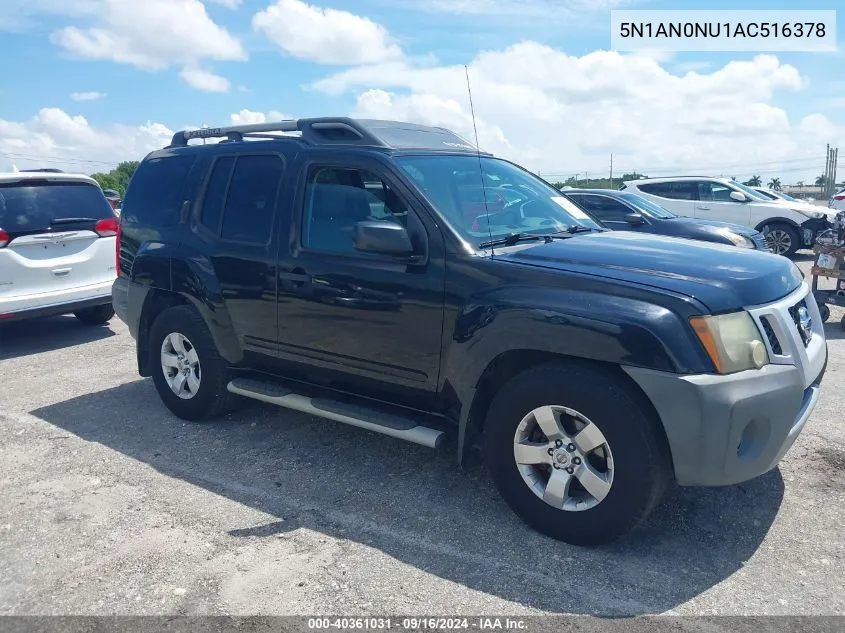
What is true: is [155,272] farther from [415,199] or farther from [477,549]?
[477,549]

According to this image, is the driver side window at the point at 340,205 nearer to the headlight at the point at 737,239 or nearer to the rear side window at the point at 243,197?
the rear side window at the point at 243,197

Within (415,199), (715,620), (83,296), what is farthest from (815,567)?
(83,296)

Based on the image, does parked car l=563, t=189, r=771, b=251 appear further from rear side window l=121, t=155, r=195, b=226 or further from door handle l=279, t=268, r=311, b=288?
door handle l=279, t=268, r=311, b=288

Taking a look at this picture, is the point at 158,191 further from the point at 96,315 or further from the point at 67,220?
the point at 96,315

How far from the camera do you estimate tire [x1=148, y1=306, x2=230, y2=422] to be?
504 centimetres

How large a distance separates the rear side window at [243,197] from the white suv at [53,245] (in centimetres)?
350

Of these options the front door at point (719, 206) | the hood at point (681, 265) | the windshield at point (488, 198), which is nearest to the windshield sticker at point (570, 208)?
the windshield at point (488, 198)

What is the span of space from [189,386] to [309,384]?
1.20 m

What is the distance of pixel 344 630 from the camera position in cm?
289

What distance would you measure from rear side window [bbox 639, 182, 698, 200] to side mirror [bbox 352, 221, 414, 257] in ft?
41.6

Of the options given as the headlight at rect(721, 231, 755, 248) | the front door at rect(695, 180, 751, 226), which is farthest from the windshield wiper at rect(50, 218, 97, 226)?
the front door at rect(695, 180, 751, 226)

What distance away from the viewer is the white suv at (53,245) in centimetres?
738

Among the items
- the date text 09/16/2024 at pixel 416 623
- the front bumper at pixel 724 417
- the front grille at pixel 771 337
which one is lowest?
the date text 09/16/2024 at pixel 416 623

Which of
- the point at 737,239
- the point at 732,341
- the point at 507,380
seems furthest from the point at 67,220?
the point at 737,239
